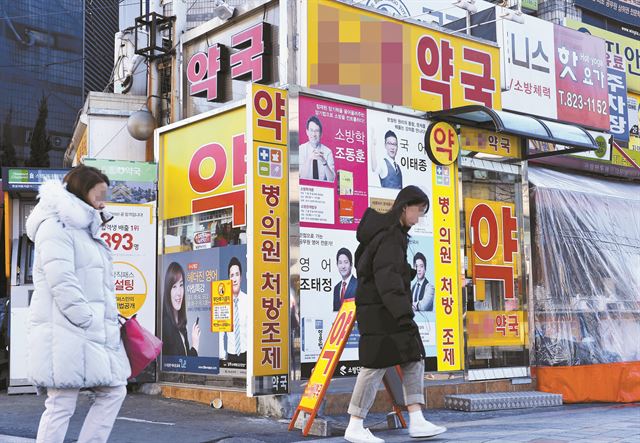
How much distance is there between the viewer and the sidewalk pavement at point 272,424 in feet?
19.7

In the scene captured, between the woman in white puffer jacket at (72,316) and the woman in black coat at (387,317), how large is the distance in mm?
1936

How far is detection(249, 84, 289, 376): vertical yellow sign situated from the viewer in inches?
286

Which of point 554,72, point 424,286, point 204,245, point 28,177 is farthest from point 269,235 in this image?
point 554,72

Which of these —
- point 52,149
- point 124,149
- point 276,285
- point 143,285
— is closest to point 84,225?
point 276,285

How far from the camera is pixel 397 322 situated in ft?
18.9

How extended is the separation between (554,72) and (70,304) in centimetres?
949

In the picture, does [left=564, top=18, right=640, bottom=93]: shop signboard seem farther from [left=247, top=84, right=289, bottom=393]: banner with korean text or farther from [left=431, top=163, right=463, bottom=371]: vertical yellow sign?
[left=247, top=84, right=289, bottom=393]: banner with korean text

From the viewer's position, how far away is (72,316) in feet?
14.0

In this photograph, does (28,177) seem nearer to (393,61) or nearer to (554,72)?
(393,61)

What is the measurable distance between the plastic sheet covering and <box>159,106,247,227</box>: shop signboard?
420 centimetres

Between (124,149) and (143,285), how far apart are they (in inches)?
127

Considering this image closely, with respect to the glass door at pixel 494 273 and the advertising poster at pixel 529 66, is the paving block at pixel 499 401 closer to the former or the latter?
the glass door at pixel 494 273

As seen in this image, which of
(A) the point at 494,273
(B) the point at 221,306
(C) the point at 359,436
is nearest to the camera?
(C) the point at 359,436

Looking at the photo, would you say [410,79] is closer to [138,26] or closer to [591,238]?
[591,238]
